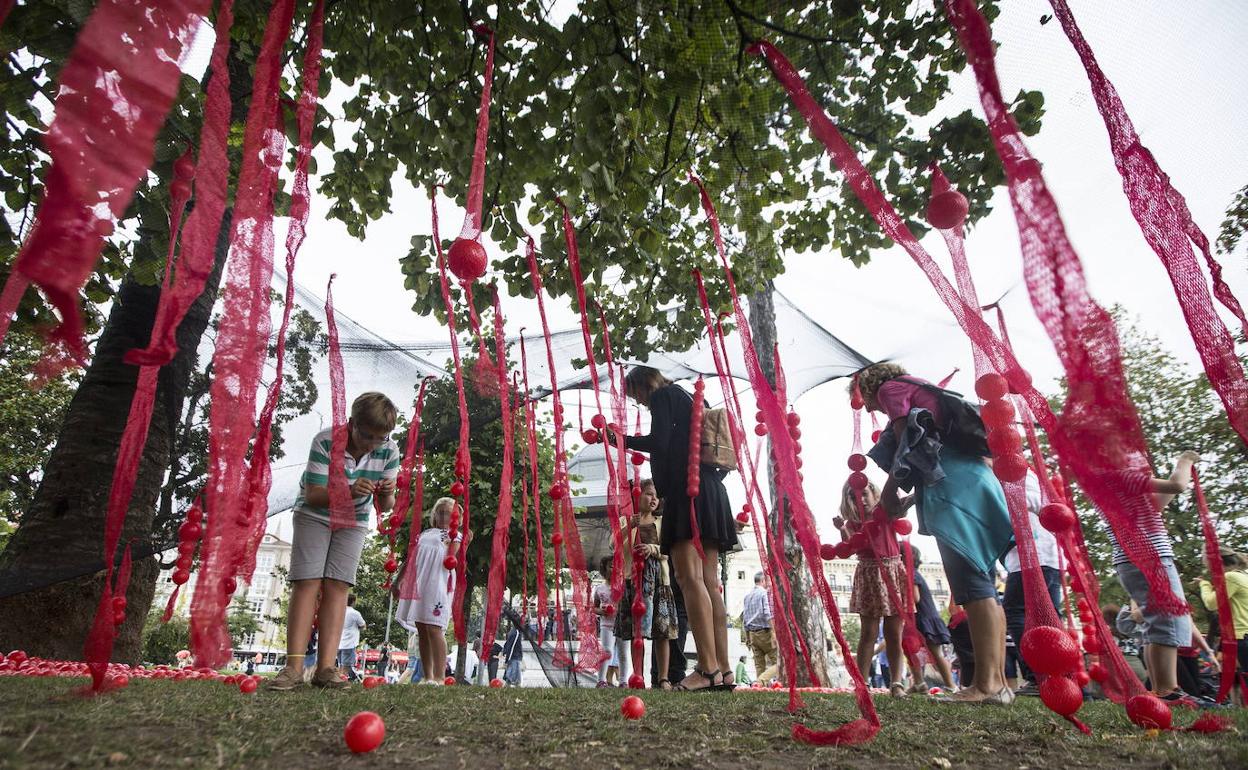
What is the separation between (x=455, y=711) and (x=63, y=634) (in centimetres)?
284

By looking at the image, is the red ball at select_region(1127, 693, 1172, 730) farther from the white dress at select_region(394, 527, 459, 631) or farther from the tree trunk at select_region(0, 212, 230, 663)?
the tree trunk at select_region(0, 212, 230, 663)

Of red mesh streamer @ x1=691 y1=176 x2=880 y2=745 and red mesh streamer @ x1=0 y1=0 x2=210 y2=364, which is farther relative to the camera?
red mesh streamer @ x1=691 y1=176 x2=880 y2=745

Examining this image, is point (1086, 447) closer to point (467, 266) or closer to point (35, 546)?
point (467, 266)

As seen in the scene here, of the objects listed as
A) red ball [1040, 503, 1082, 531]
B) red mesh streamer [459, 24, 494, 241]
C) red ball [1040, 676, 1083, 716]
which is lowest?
red ball [1040, 676, 1083, 716]

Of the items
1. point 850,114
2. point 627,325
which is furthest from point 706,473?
point 850,114

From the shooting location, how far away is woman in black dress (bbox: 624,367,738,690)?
3.55 metres

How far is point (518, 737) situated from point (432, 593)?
12.0 ft

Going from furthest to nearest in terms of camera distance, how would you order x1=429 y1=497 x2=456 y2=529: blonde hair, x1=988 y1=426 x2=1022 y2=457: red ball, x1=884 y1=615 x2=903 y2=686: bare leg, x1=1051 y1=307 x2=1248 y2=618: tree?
x1=1051 y1=307 x2=1248 y2=618: tree < x1=429 y1=497 x2=456 y2=529: blonde hair < x1=884 y1=615 x2=903 y2=686: bare leg < x1=988 y1=426 x2=1022 y2=457: red ball

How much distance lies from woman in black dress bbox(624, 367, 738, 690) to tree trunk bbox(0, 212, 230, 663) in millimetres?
2988

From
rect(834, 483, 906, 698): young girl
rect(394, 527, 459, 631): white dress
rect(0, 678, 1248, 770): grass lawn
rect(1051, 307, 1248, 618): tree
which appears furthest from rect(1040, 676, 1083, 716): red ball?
rect(1051, 307, 1248, 618): tree

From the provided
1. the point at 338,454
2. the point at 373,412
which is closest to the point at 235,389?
the point at 338,454

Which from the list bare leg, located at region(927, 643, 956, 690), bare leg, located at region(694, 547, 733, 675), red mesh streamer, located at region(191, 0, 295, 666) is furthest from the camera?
bare leg, located at region(927, 643, 956, 690)

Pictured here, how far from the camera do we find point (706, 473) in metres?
4.04

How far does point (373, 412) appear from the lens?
3311 mm
